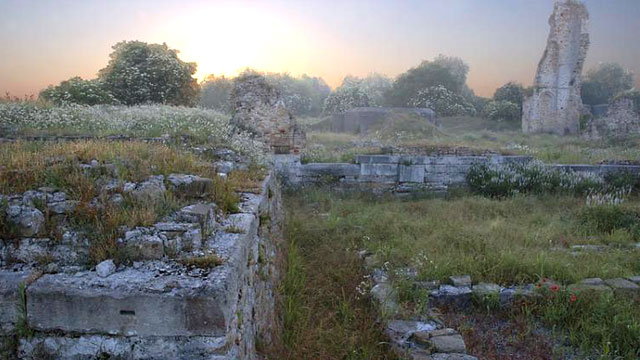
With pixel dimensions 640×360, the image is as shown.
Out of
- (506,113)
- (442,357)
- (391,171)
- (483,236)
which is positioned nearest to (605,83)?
(506,113)

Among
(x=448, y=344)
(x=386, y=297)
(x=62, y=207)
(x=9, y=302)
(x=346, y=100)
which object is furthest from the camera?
(x=346, y=100)

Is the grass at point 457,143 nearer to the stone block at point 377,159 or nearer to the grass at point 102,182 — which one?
the stone block at point 377,159

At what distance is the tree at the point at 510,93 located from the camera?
120ft

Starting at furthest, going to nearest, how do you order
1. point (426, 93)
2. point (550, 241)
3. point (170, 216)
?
point (426, 93), point (550, 241), point (170, 216)

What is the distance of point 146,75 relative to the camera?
15.6 metres

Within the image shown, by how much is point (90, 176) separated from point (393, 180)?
7891mm

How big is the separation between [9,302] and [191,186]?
5.17 feet

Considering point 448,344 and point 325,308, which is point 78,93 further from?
point 448,344

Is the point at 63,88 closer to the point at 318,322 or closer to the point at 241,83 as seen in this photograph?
the point at 241,83

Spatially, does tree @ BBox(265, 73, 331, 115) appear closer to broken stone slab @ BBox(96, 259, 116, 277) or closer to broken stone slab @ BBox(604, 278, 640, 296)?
broken stone slab @ BBox(604, 278, 640, 296)

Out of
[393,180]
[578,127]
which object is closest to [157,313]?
[393,180]

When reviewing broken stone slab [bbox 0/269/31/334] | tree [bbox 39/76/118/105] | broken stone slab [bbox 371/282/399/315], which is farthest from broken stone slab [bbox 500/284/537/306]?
tree [bbox 39/76/118/105]

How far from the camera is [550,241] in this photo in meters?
5.95

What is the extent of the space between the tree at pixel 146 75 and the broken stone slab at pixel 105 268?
14.3 meters
